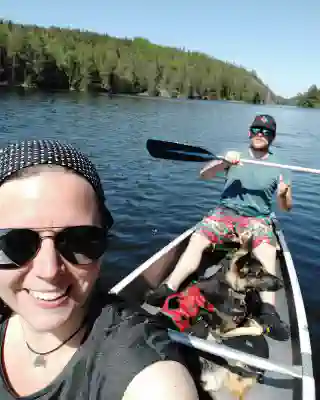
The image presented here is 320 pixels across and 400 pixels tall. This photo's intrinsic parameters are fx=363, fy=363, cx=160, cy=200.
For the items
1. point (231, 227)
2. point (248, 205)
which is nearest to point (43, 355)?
point (231, 227)

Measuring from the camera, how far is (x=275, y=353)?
3.47 metres

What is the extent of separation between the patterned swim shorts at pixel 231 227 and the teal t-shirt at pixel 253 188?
0.16 meters

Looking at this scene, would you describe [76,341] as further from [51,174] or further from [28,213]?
[51,174]

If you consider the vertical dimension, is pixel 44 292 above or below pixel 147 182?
above

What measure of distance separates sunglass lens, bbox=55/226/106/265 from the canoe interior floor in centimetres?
220

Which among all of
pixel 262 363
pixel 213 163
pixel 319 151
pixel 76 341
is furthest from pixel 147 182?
pixel 319 151

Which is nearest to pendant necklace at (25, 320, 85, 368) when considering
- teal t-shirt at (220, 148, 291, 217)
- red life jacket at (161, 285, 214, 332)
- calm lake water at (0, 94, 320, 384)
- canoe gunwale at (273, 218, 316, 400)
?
canoe gunwale at (273, 218, 316, 400)

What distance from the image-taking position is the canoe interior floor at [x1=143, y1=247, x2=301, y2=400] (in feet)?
9.66

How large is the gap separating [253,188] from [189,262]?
1563 mm

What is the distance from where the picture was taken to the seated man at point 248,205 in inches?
181

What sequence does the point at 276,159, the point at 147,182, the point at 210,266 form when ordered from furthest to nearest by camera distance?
1. the point at 147,182
2. the point at 276,159
3. the point at 210,266

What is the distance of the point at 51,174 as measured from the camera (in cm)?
121

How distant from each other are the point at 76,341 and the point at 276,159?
4.80 meters

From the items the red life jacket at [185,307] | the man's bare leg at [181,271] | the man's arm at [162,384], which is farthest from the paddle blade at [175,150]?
the man's arm at [162,384]
